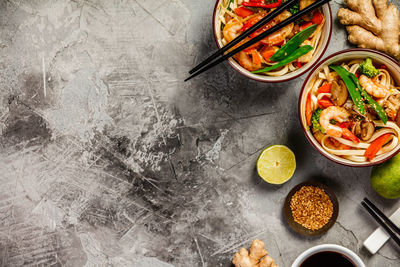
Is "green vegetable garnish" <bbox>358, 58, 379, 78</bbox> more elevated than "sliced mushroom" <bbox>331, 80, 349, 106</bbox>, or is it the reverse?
"green vegetable garnish" <bbox>358, 58, 379, 78</bbox>


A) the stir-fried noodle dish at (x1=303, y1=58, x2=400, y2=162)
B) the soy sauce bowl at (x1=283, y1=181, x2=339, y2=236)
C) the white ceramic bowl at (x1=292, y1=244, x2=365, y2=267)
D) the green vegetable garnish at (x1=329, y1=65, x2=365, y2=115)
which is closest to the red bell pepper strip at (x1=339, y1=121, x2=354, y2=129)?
the stir-fried noodle dish at (x1=303, y1=58, x2=400, y2=162)

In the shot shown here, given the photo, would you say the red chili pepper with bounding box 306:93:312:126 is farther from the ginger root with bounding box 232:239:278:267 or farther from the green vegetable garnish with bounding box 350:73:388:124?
the ginger root with bounding box 232:239:278:267

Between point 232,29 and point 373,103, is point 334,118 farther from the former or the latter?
point 232,29

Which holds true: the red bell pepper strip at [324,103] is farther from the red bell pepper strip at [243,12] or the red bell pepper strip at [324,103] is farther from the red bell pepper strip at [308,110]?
the red bell pepper strip at [243,12]

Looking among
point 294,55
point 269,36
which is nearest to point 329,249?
point 294,55

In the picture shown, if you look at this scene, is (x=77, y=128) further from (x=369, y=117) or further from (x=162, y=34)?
(x=369, y=117)

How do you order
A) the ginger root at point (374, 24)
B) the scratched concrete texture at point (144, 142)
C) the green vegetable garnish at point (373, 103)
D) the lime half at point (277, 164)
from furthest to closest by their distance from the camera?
the scratched concrete texture at point (144, 142)
the lime half at point (277, 164)
the ginger root at point (374, 24)
the green vegetable garnish at point (373, 103)

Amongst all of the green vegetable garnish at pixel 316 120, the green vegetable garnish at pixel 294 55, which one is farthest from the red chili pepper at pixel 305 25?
the green vegetable garnish at pixel 316 120
